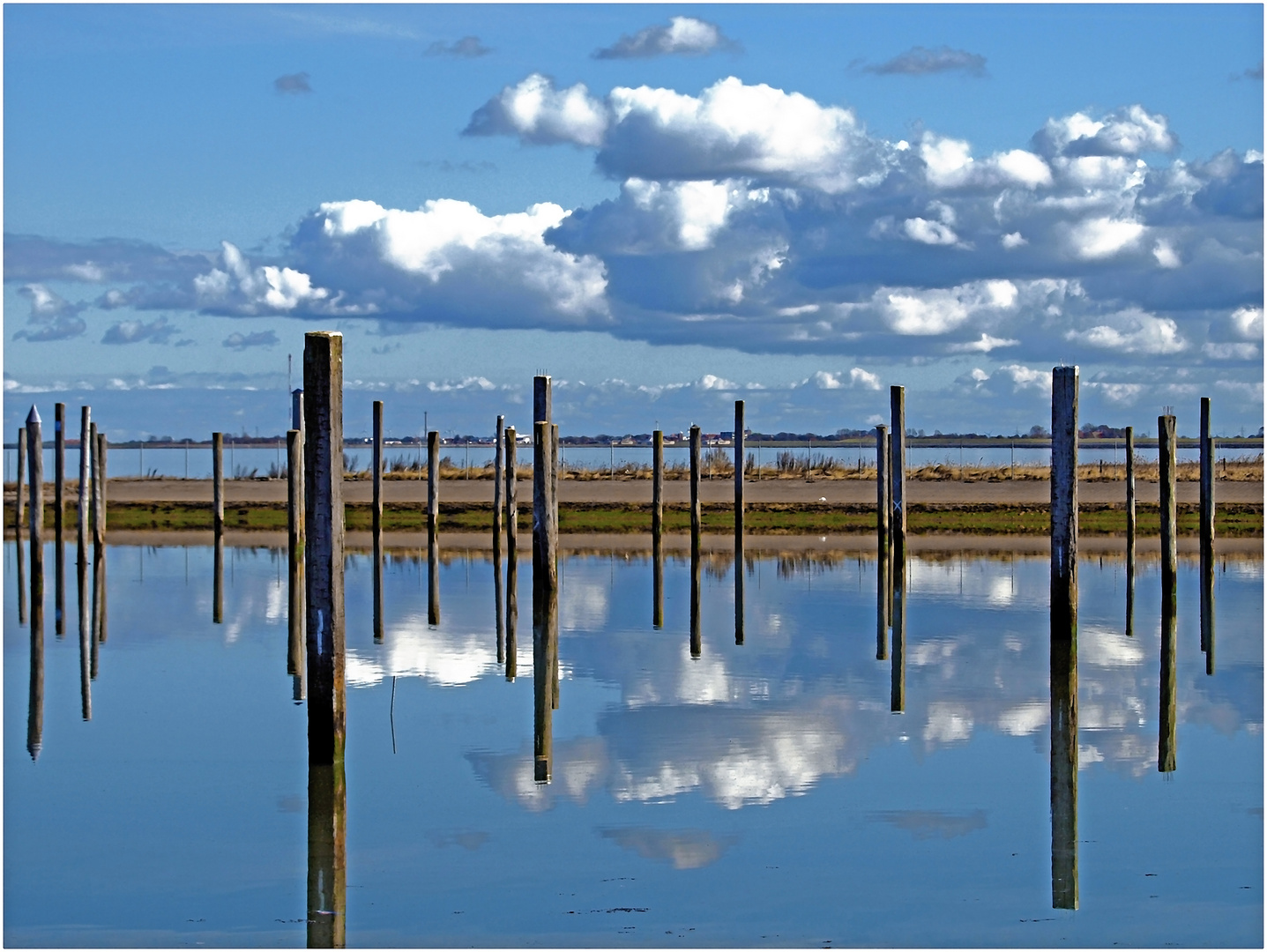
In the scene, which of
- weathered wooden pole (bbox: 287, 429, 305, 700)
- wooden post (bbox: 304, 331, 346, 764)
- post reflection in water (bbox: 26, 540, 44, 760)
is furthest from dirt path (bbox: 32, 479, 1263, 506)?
wooden post (bbox: 304, 331, 346, 764)

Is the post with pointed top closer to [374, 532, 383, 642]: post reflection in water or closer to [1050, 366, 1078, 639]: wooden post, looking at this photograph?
[1050, 366, 1078, 639]: wooden post

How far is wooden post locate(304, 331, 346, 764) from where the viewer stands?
983 cm

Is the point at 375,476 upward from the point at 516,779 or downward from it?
upward

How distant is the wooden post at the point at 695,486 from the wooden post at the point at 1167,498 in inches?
376

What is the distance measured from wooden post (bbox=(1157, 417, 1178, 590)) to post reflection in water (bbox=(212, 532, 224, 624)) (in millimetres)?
13488

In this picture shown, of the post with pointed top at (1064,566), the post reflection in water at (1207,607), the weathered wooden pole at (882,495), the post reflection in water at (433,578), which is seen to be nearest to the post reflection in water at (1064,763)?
the post with pointed top at (1064,566)

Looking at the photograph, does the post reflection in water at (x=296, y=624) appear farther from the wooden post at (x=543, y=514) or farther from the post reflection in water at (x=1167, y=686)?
the post reflection in water at (x=1167, y=686)

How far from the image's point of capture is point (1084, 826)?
1062 centimetres

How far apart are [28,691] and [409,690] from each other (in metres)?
3.97

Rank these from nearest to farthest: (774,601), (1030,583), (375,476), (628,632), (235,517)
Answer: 1. (628,632)
2. (774,601)
3. (1030,583)
4. (375,476)
5. (235,517)

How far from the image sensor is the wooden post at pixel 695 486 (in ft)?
103

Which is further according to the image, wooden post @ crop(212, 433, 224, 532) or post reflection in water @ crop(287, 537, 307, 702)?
wooden post @ crop(212, 433, 224, 532)

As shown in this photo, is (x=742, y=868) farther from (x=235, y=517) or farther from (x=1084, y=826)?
(x=235, y=517)

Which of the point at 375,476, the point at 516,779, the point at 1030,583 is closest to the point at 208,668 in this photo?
the point at 516,779
